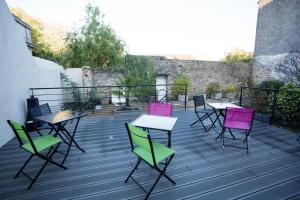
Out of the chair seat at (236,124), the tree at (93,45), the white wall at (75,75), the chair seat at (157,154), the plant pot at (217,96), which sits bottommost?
the plant pot at (217,96)

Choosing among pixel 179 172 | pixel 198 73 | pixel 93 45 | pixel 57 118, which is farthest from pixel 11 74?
pixel 198 73

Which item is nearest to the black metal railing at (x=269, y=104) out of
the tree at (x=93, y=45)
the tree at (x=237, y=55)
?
the tree at (x=93, y=45)

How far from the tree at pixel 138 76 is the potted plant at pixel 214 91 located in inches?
215

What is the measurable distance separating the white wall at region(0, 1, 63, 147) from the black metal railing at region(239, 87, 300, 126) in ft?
20.6

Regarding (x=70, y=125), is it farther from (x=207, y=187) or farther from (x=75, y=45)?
(x=75, y=45)

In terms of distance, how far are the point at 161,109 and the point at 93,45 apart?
31.2 ft

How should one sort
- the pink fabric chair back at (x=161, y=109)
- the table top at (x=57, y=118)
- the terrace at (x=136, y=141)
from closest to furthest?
the terrace at (x=136, y=141), the table top at (x=57, y=118), the pink fabric chair back at (x=161, y=109)

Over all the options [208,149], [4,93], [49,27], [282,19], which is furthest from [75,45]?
[282,19]

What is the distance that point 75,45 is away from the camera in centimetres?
1152

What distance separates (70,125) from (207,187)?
3.86m

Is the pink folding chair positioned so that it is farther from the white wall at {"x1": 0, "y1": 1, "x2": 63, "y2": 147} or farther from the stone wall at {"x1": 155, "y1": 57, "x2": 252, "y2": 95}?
the stone wall at {"x1": 155, "y1": 57, "x2": 252, "y2": 95}

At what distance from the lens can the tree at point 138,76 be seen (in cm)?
787

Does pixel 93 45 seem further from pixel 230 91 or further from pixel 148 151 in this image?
pixel 148 151

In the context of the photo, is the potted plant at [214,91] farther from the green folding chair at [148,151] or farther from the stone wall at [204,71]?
the green folding chair at [148,151]
